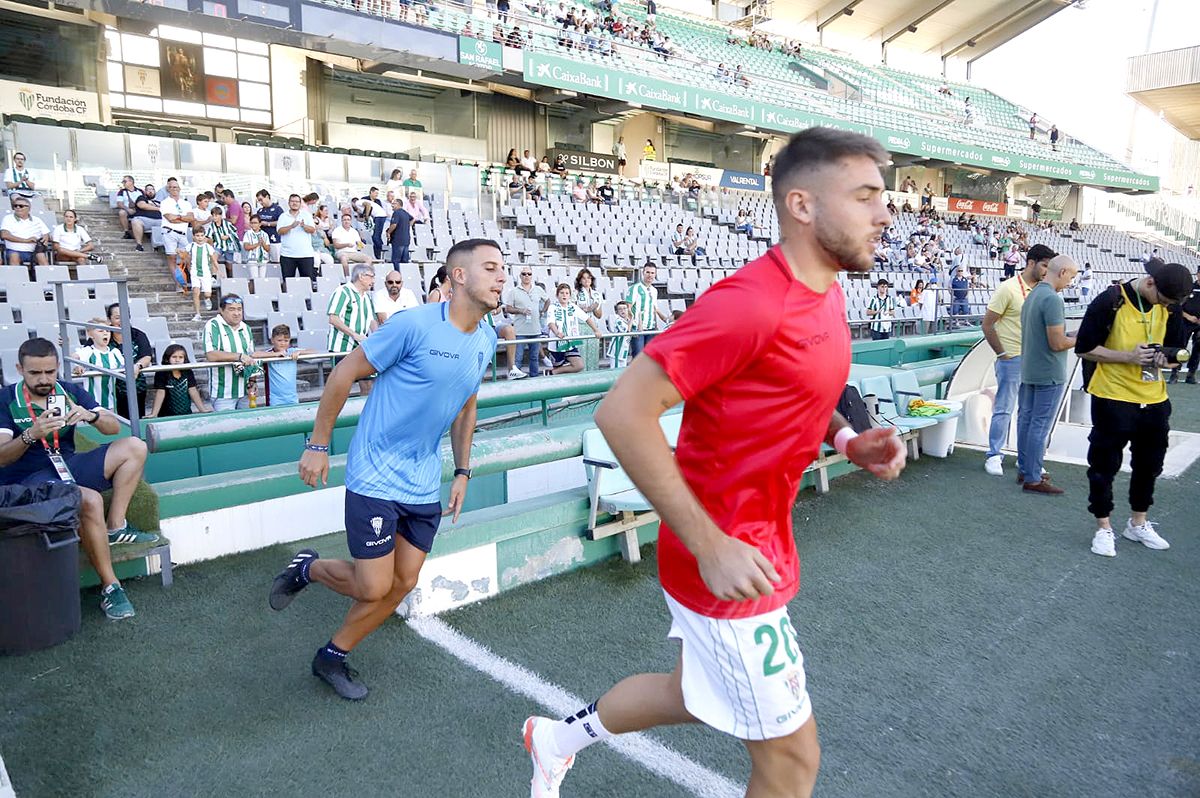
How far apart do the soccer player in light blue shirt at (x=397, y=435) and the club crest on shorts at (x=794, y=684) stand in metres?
1.78

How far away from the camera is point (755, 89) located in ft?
97.5

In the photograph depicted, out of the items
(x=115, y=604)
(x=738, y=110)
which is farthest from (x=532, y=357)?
(x=738, y=110)

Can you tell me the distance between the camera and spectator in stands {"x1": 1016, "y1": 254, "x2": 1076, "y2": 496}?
592 centimetres

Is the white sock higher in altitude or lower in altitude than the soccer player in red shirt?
lower

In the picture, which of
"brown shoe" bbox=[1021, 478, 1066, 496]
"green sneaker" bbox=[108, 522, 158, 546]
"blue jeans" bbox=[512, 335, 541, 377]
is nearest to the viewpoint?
"green sneaker" bbox=[108, 522, 158, 546]

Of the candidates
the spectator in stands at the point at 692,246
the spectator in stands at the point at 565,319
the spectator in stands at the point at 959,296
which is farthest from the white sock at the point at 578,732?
the spectator in stands at the point at 692,246

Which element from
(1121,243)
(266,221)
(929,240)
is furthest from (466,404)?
(1121,243)

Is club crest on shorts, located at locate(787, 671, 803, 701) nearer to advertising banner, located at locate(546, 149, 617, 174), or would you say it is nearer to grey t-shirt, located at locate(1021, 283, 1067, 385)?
grey t-shirt, located at locate(1021, 283, 1067, 385)

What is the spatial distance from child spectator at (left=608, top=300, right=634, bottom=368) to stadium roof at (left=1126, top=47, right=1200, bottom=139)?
157 ft

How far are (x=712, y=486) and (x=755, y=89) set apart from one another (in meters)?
30.8

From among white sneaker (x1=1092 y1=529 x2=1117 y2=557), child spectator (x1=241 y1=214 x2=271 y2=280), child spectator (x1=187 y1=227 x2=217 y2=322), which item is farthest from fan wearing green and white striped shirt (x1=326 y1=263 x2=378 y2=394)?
white sneaker (x1=1092 y1=529 x2=1117 y2=557)

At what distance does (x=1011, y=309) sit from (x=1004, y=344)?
0.31m

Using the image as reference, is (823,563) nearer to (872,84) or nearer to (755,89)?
(755,89)

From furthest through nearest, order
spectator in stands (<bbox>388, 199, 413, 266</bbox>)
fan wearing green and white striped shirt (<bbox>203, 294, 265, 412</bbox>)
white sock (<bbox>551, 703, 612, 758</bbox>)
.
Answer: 1. spectator in stands (<bbox>388, 199, 413, 266</bbox>)
2. fan wearing green and white striped shirt (<bbox>203, 294, 265, 412</bbox>)
3. white sock (<bbox>551, 703, 612, 758</bbox>)
